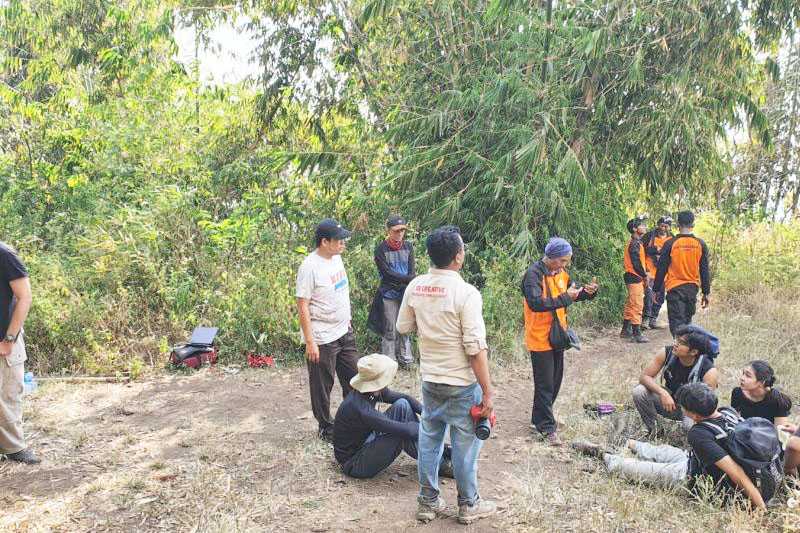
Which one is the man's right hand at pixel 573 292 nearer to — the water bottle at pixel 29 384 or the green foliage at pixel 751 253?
the water bottle at pixel 29 384

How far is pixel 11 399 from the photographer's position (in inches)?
165

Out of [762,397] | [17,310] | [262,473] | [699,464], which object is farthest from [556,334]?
[17,310]

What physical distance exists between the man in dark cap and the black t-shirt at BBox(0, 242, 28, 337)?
3240 mm

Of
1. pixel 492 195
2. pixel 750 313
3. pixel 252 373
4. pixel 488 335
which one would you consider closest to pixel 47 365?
pixel 252 373

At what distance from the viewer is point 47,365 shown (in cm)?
666

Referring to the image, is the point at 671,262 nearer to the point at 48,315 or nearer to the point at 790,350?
the point at 790,350

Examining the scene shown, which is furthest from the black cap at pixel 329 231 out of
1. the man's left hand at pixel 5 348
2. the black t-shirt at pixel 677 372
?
the black t-shirt at pixel 677 372

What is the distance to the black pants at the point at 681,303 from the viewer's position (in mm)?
6398

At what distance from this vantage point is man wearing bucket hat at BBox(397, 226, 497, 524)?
325 centimetres

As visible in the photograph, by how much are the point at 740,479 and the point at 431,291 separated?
6.69 ft

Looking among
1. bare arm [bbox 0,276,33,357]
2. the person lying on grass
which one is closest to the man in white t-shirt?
bare arm [bbox 0,276,33,357]

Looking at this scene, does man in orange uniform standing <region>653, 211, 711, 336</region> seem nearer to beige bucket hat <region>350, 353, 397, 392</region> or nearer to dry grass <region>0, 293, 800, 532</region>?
dry grass <region>0, 293, 800, 532</region>

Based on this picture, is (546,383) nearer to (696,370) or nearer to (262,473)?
(696,370)

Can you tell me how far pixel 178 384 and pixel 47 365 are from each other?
1548mm
